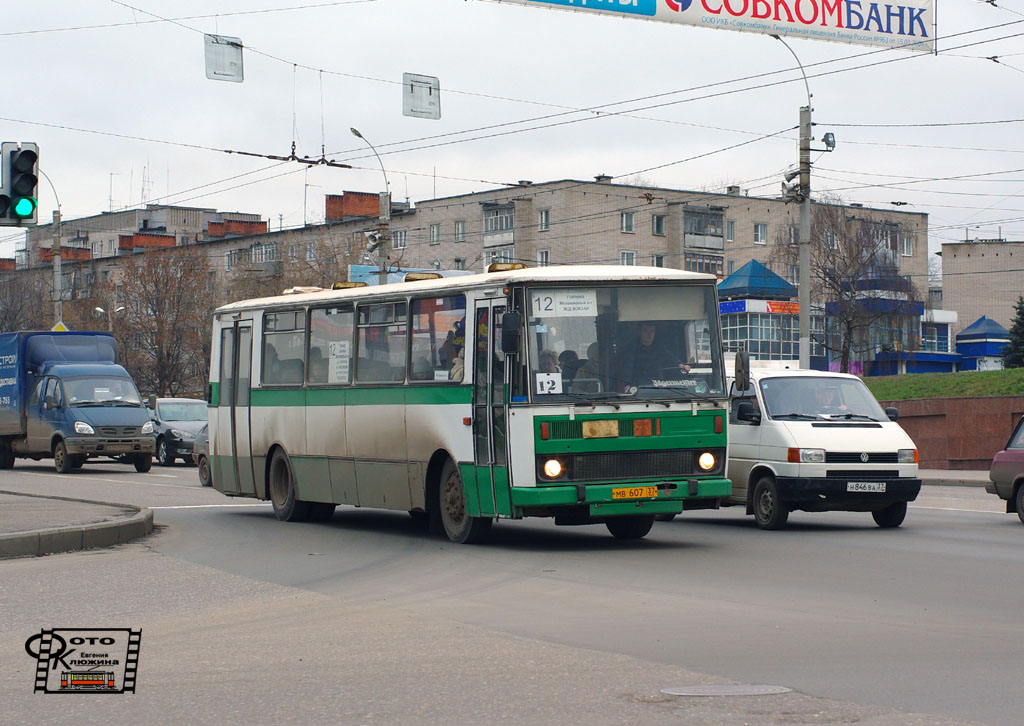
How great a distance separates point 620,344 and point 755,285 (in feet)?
179

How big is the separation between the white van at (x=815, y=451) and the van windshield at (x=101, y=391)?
814 inches

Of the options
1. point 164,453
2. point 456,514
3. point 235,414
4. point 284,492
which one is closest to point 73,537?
point 456,514

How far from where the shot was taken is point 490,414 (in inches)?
589

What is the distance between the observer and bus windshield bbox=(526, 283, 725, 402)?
48.1 feet

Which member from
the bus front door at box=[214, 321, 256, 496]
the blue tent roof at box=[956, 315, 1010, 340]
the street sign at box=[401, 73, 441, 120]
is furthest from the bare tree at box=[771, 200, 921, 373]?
the bus front door at box=[214, 321, 256, 496]

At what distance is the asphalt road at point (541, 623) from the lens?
7.08 m

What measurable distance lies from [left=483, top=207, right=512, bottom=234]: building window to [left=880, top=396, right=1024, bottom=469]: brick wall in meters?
51.7

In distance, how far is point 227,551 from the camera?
607 inches

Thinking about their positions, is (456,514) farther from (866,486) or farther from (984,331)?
(984,331)

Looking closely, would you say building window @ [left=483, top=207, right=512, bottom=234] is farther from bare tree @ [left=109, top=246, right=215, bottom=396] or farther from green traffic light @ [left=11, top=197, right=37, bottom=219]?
green traffic light @ [left=11, top=197, right=37, bottom=219]

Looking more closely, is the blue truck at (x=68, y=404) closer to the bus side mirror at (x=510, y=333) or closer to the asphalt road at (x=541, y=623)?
the asphalt road at (x=541, y=623)

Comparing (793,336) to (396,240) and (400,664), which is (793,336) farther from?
(400,664)

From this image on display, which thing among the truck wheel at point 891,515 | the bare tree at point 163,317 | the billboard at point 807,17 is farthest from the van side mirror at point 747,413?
the bare tree at point 163,317

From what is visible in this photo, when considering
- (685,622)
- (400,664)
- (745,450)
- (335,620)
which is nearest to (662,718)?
(400,664)
